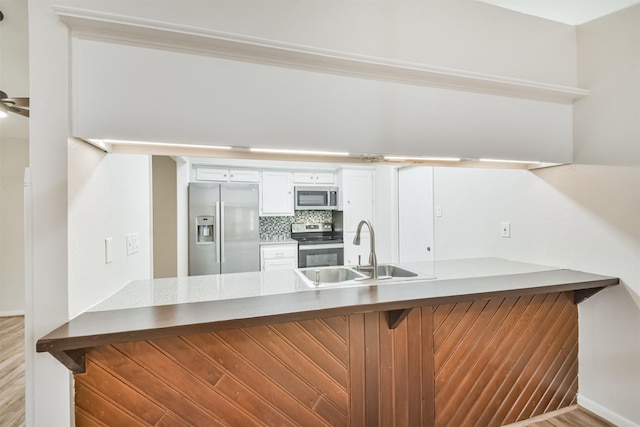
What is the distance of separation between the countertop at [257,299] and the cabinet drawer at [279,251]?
2.30 m

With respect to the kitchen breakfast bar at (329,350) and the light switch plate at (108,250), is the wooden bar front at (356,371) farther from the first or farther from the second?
the light switch plate at (108,250)

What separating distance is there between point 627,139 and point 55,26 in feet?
9.64

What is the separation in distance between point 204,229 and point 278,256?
1144 mm

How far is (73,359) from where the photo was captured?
1082mm

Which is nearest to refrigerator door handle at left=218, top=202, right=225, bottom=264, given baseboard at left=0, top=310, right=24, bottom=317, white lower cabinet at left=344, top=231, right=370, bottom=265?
white lower cabinet at left=344, top=231, right=370, bottom=265

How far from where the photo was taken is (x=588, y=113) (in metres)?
1.84

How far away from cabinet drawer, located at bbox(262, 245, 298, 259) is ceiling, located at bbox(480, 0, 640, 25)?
11.6 ft

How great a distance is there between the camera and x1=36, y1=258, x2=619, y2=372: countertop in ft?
3.38

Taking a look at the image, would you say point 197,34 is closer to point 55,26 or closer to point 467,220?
point 55,26

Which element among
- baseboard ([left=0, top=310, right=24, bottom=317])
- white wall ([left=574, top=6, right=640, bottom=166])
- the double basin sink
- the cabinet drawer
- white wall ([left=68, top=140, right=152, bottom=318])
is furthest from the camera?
the cabinet drawer

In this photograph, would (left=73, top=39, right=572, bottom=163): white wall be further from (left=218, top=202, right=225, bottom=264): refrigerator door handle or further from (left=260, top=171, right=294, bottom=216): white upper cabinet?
(left=260, top=171, right=294, bottom=216): white upper cabinet

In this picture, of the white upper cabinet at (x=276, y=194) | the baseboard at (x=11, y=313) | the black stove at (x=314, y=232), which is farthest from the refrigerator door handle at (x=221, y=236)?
the baseboard at (x=11, y=313)

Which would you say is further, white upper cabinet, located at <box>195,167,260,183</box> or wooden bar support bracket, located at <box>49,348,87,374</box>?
white upper cabinet, located at <box>195,167,260,183</box>

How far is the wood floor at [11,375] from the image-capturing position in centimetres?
191
